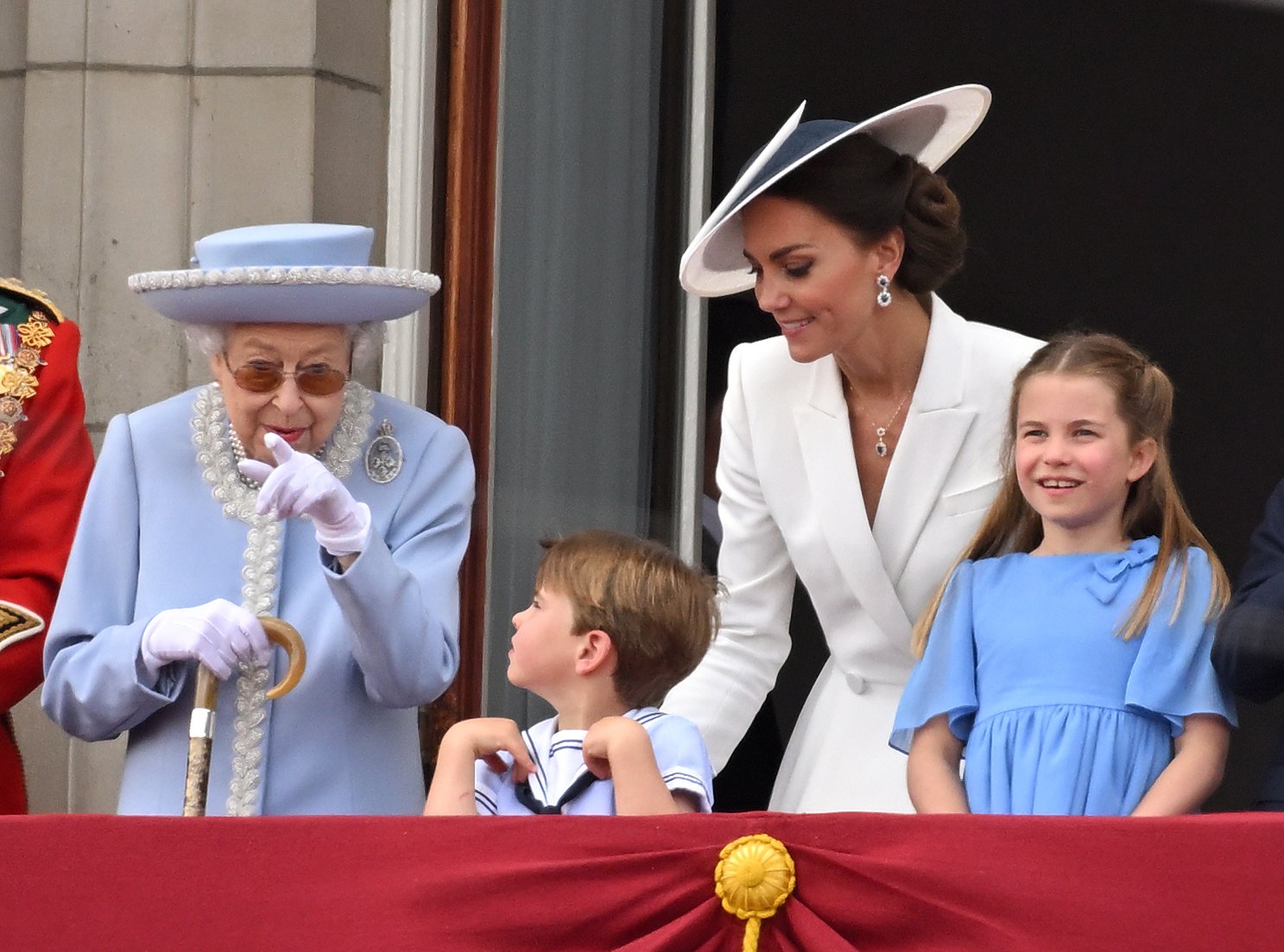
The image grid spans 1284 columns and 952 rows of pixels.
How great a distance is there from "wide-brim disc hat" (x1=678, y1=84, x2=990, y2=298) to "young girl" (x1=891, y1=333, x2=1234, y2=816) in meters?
0.42

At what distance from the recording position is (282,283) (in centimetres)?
297

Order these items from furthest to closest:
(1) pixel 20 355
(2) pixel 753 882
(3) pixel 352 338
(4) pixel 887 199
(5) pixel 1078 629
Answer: (1) pixel 20 355, (4) pixel 887 199, (3) pixel 352 338, (5) pixel 1078 629, (2) pixel 753 882

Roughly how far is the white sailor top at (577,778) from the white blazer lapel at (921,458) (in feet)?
1.84

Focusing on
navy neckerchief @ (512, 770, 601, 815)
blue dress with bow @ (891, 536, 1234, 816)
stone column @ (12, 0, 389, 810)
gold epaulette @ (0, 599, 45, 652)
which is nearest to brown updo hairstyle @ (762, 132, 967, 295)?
blue dress with bow @ (891, 536, 1234, 816)

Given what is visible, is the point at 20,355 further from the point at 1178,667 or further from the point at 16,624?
the point at 1178,667

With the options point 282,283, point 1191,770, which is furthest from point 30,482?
point 1191,770

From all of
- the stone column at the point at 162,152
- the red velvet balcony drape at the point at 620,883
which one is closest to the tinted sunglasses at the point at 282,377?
the red velvet balcony drape at the point at 620,883

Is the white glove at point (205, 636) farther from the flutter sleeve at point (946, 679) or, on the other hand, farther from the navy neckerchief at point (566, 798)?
the flutter sleeve at point (946, 679)

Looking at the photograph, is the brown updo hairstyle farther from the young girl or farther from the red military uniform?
the red military uniform

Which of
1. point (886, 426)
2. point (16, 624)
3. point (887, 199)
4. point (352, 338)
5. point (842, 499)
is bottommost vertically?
point (16, 624)

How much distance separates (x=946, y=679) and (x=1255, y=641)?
39 centimetres

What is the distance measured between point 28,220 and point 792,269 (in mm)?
1946

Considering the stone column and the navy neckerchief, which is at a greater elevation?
the stone column

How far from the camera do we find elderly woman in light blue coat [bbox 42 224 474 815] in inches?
115
